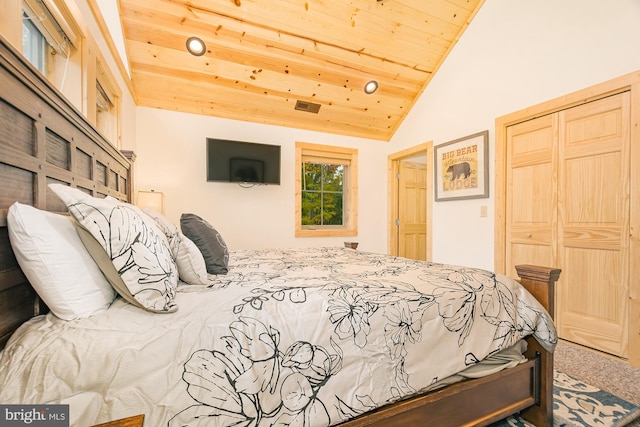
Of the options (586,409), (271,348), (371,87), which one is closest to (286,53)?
(371,87)

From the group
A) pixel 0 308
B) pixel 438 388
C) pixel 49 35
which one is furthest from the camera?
pixel 49 35

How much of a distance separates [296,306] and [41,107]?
1.13 m

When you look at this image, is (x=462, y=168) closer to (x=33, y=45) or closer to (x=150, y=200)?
(x=150, y=200)

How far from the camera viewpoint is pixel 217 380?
74 centimetres

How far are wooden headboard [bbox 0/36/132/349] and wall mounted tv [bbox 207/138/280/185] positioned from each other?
2.05 m

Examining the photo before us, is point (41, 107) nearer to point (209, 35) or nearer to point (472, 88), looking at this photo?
point (209, 35)

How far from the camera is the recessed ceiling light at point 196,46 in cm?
273

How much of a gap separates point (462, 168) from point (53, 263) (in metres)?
3.50

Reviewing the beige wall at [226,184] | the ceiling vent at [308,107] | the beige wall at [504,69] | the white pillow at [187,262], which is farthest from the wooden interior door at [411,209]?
the white pillow at [187,262]

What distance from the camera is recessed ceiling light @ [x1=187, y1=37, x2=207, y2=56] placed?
273cm

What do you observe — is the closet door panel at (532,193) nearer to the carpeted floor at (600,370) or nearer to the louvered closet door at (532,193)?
the louvered closet door at (532,193)

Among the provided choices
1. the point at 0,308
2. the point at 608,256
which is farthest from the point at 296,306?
the point at 608,256

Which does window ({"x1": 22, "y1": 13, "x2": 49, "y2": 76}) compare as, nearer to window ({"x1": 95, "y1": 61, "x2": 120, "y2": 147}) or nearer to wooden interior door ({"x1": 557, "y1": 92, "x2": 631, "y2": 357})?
window ({"x1": 95, "y1": 61, "x2": 120, "y2": 147})

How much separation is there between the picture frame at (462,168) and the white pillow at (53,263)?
3.31 metres
